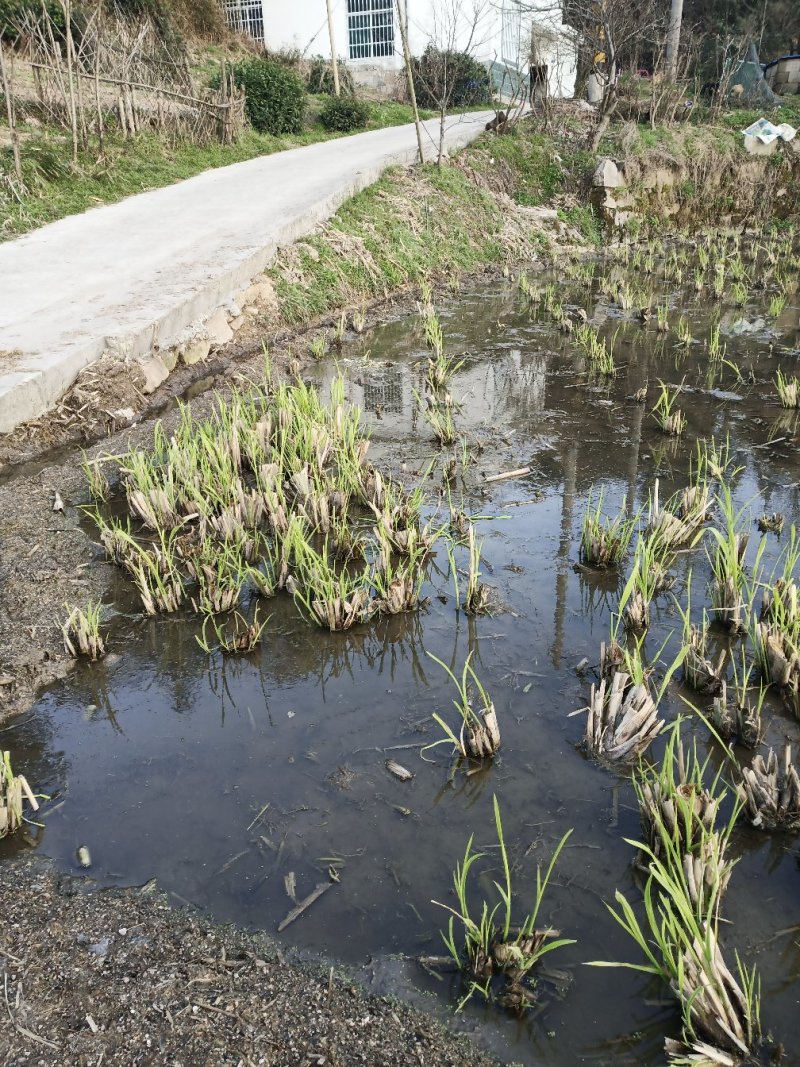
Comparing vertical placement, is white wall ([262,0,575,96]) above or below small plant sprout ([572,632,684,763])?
above

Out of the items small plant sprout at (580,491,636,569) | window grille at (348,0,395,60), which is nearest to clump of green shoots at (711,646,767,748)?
small plant sprout at (580,491,636,569)

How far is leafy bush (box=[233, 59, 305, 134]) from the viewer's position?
16359mm

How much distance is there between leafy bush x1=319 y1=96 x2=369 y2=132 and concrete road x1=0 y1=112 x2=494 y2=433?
6.22 m

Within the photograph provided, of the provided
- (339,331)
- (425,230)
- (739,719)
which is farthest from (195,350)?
(425,230)

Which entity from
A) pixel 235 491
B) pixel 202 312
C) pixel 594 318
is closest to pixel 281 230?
pixel 202 312

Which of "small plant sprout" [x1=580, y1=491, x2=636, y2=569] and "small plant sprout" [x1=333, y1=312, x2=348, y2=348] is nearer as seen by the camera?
"small plant sprout" [x1=580, y1=491, x2=636, y2=569]

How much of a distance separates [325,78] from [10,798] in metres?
23.8

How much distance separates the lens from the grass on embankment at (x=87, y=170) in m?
9.68

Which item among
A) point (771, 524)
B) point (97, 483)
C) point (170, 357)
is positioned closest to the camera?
point (771, 524)

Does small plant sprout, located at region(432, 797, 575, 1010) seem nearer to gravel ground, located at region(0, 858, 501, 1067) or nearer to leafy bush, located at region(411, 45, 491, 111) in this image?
gravel ground, located at region(0, 858, 501, 1067)

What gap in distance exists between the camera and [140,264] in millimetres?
8125

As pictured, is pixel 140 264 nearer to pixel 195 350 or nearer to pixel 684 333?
pixel 195 350

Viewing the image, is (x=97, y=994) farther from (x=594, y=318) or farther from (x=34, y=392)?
(x=594, y=318)

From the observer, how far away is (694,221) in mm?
17312
